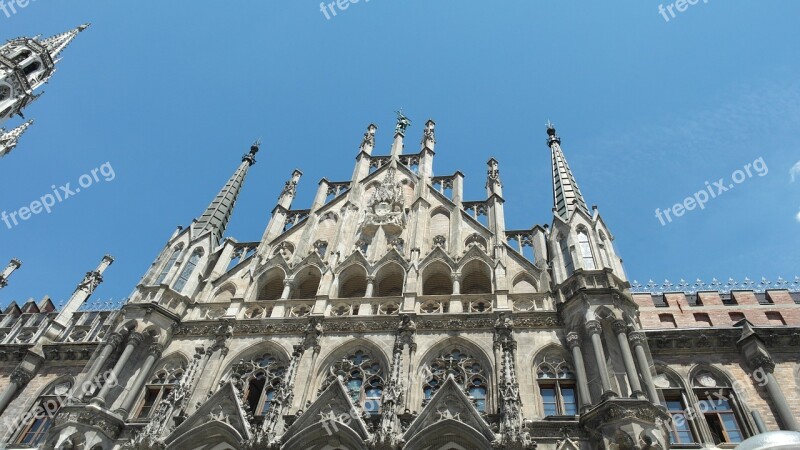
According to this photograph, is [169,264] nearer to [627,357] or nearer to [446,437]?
[446,437]

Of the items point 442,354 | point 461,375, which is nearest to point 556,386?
point 461,375

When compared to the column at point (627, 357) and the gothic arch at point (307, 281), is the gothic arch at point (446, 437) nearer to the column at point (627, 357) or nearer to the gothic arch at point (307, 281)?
the column at point (627, 357)

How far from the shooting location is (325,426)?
16.7 m

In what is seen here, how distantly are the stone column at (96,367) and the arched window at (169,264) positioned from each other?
3.18m

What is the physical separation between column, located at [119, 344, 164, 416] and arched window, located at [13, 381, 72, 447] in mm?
3165

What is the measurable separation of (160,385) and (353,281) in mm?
8250

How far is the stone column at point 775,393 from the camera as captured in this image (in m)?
16.6

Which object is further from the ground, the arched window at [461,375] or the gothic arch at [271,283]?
the gothic arch at [271,283]

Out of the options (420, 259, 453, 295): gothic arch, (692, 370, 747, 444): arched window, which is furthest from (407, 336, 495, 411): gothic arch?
(692, 370, 747, 444): arched window

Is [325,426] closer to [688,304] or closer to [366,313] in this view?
[366,313]

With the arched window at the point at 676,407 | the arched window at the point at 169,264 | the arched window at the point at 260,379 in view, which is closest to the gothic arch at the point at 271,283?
the arched window at the point at 169,264

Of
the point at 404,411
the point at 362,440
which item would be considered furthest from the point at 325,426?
the point at 404,411

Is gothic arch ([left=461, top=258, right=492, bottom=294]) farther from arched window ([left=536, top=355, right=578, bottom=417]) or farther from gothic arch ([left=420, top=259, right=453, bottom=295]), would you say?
arched window ([left=536, top=355, right=578, bottom=417])

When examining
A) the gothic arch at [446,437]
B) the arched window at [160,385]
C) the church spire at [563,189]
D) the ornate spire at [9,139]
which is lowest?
the gothic arch at [446,437]
